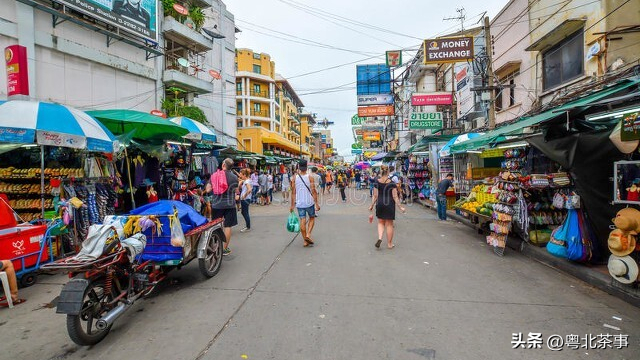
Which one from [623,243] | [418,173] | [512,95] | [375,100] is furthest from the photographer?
[375,100]

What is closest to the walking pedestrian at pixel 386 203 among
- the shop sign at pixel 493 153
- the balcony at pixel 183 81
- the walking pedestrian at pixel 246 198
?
the walking pedestrian at pixel 246 198

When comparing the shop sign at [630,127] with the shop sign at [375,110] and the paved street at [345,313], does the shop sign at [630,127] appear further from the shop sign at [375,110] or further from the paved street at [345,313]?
the shop sign at [375,110]

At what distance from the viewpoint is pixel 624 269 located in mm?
4219

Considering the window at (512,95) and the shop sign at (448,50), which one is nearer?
the shop sign at (448,50)

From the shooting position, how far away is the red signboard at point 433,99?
16484mm

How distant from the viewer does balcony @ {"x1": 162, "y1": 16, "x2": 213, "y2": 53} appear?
16.7 meters

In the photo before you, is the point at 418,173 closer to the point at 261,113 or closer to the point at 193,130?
the point at 193,130

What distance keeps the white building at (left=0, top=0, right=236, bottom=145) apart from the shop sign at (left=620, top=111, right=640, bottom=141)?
580 inches

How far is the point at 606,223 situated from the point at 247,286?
572cm

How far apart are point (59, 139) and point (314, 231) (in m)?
6.10

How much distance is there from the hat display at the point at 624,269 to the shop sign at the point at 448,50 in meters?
9.16

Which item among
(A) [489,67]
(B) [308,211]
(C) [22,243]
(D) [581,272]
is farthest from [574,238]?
(C) [22,243]

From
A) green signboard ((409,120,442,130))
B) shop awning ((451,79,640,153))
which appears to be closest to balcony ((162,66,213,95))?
green signboard ((409,120,442,130))

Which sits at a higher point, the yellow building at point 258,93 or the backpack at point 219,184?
the yellow building at point 258,93
